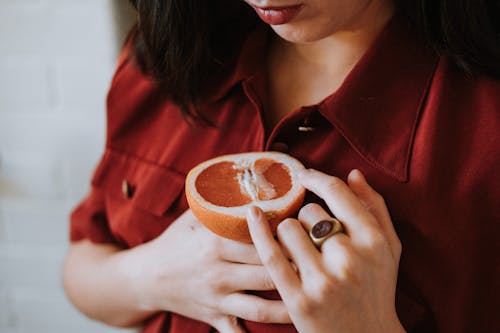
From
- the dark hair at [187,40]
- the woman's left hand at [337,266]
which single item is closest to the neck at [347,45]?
the dark hair at [187,40]

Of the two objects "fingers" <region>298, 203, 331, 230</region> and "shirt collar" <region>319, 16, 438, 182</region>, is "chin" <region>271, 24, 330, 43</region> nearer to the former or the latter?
"shirt collar" <region>319, 16, 438, 182</region>

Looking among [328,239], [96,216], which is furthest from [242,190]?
[96,216]

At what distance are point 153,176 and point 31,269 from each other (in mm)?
745

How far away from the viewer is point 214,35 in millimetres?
882

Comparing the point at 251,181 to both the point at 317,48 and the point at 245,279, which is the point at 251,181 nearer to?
the point at 245,279

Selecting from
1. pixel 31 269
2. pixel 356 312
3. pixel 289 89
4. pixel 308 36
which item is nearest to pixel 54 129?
pixel 31 269

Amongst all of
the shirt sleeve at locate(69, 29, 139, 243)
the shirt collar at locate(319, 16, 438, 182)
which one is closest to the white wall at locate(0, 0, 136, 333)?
the shirt sleeve at locate(69, 29, 139, 243)

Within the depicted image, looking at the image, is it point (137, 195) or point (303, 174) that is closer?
point (303, 174)

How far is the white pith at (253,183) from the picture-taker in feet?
2.10

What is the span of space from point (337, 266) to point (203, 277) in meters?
0.22

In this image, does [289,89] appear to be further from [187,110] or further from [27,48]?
[27,48]

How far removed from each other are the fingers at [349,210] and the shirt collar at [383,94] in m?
0.10

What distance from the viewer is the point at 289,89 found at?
32.5 inches

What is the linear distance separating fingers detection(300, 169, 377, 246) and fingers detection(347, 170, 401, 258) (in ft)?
0.08
